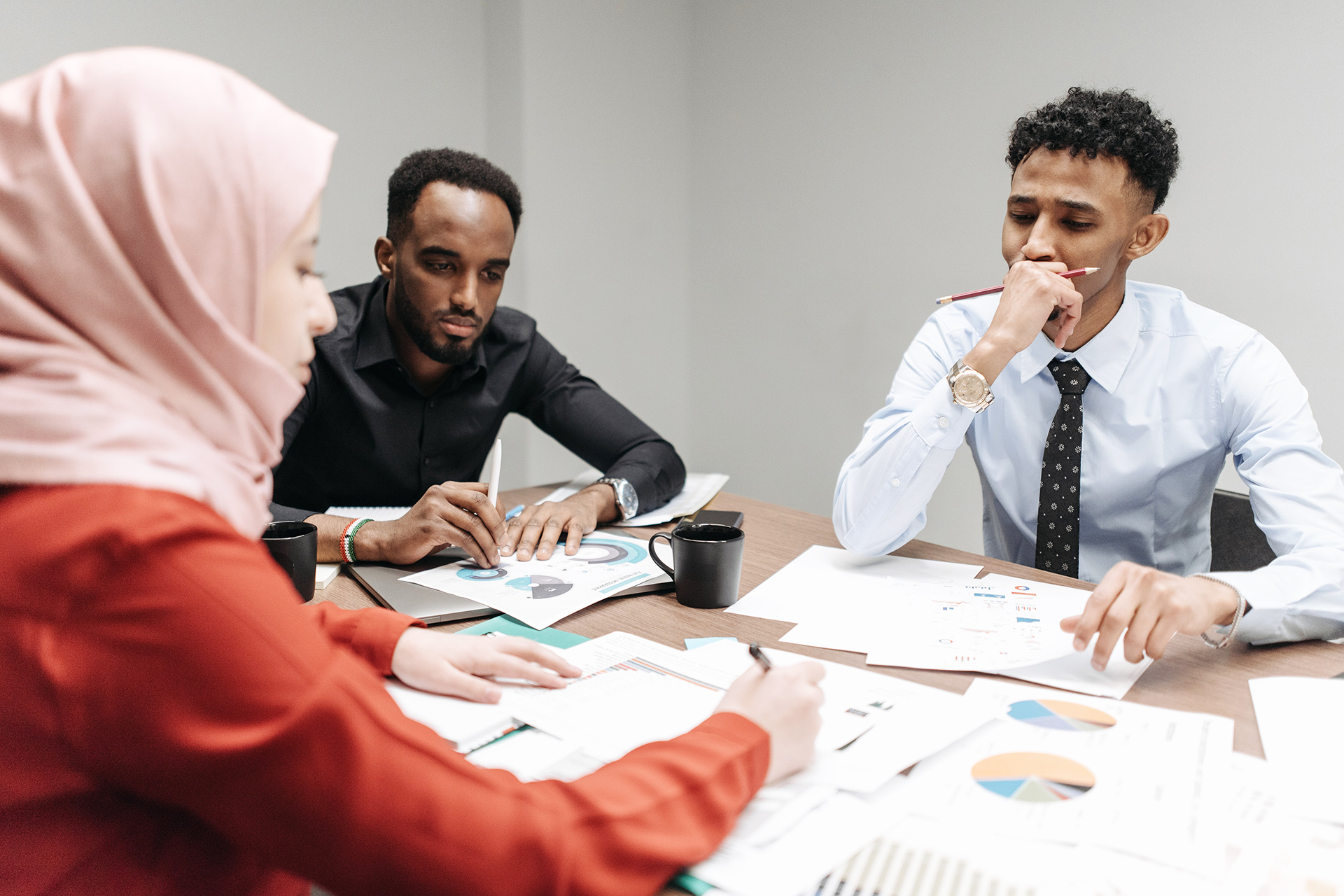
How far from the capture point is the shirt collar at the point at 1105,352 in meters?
1.47

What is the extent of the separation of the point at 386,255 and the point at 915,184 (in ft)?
5.38

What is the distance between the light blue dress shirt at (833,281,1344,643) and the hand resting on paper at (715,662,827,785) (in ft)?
1.96

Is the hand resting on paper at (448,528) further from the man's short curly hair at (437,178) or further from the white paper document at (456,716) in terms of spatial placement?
the man's short curly hair at (437,178)

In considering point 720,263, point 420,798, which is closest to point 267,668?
point 420,798

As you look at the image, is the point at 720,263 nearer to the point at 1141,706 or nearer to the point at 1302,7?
the point at 1302,7

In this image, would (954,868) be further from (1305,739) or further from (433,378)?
(433,378)

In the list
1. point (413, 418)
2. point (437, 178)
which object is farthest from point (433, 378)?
point (437, 178)

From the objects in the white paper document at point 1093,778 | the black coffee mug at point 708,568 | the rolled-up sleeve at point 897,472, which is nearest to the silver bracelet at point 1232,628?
the white paper document at point 1093,778

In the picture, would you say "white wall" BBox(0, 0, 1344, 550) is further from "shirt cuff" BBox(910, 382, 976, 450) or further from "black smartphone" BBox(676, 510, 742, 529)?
"black smartphone" BBox(676, 510, 742, 529)

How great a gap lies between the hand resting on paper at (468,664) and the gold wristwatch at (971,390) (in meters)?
0.79

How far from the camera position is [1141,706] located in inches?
32.3

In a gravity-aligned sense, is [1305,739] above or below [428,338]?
below

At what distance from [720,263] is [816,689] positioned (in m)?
2.75

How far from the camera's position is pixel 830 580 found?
1194 millimetres
